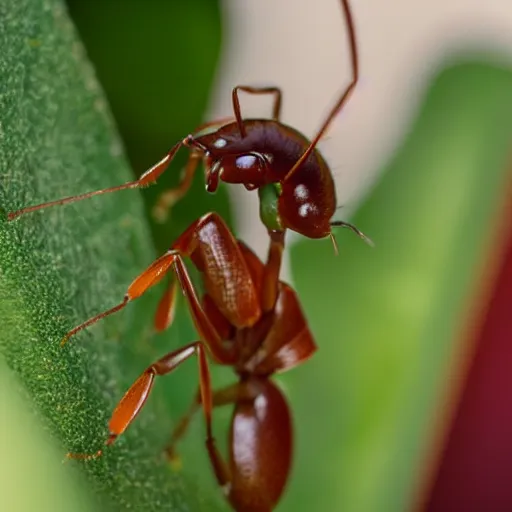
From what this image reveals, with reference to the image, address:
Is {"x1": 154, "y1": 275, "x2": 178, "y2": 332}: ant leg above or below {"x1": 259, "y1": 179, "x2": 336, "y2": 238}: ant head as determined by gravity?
below

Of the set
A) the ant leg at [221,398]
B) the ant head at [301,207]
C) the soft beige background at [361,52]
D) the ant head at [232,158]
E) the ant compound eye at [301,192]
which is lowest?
the ant leg at [221,398]

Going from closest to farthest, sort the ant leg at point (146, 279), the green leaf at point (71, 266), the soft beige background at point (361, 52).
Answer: the green leaf at point (71, 266) < the ant leg at point (146, 279) < the soft beige background at point (361, 52)

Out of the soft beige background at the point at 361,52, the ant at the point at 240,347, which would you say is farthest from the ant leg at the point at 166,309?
the soft beige background at the point at 361,52

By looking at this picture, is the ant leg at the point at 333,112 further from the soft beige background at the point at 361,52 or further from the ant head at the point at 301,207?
the soft beige background at the point at 361,52

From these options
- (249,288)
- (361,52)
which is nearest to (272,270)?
(249,288)

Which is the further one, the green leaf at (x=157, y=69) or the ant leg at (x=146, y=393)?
the green leaf at (x=157, y=69)

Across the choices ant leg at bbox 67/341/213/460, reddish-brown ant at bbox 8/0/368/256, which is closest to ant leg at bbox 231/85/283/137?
reddish-brown ant at bbox 8/0/368/256

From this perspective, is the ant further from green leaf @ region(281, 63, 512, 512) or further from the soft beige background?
the soft beige background

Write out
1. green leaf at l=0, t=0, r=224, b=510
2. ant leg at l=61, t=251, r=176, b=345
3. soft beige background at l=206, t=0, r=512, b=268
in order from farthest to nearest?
1. soft beige background at l=206, t=0, r=512, b=268
2. ant leg at l=61, t=251, r=176, b=345
3. green leaf at l=0, t=0, r=224, b=510
